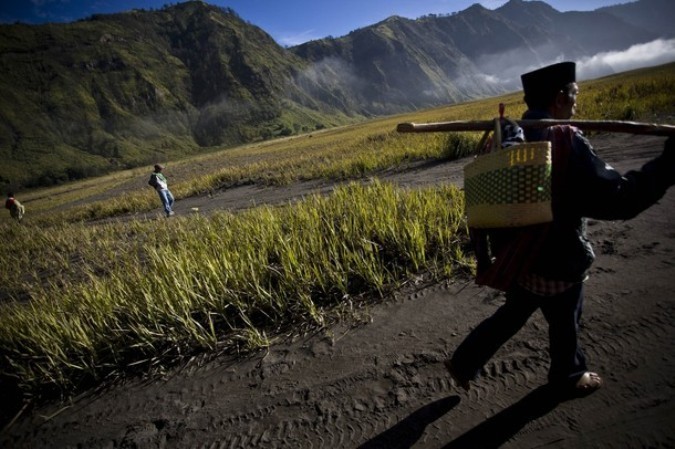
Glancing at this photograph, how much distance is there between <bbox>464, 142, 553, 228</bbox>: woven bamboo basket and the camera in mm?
1362

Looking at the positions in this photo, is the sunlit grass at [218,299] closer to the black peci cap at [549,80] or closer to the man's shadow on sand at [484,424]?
the man's shadow on sand at [484,424]

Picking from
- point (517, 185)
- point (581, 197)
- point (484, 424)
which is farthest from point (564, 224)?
point (484, 424)

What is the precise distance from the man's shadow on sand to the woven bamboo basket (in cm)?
126

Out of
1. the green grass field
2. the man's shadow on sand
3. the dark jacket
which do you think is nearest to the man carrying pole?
the dark jacket

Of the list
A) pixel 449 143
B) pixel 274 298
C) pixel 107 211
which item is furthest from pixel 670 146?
pixel 107 211

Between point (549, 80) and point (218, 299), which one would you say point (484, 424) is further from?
point (218, 299)

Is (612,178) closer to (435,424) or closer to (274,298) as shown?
(435,424)

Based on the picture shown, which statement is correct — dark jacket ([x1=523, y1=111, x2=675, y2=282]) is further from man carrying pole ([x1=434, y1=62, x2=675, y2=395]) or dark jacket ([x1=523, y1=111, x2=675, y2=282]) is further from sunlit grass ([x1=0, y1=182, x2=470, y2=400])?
sunlit grass ([x1=0, y1=182, x2=470, y2=400])

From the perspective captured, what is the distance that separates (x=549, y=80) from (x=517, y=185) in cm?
73

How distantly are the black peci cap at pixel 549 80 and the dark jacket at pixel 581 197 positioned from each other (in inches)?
4.0

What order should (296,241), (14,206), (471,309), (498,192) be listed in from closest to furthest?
(498,192), (471,309), (296,241), (14,206)

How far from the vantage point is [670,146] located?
4.77 feet

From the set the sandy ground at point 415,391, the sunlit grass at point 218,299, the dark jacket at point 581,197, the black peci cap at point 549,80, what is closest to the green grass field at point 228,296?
the sunlit grass at point 218,299

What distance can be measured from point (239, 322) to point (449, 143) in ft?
33.3
